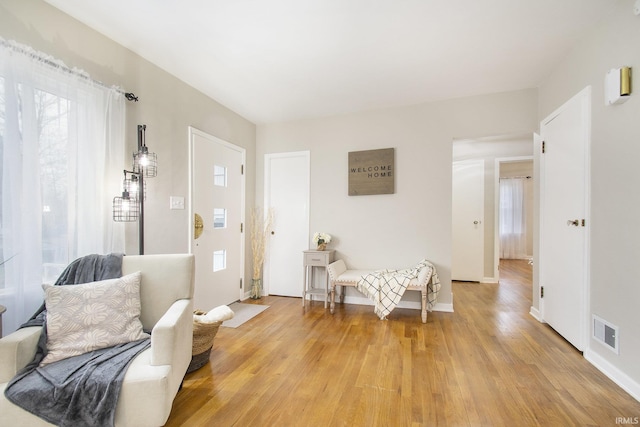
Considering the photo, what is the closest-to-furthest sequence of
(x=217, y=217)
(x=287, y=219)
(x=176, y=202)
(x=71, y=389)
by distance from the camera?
1. (x=71, y=389)
2. (x=176, y=202)
3. (x=217, y=217)
4. (x=287, y=219)

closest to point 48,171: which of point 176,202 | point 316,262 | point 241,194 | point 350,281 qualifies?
point 176,202

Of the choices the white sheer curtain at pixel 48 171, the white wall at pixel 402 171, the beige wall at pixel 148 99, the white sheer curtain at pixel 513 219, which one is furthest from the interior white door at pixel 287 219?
the white sheer curtain at pixel 513 219

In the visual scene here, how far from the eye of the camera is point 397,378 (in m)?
1.88

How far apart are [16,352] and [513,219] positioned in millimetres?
9055

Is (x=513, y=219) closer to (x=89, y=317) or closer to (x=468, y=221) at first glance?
(x=468, y=221)

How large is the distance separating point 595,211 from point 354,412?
224cm

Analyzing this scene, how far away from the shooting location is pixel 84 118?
1867mm

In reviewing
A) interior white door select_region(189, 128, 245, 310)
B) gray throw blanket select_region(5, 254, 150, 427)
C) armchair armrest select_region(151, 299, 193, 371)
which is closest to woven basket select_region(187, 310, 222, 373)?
armchair armrest select_region(151, 299, 193, 371)

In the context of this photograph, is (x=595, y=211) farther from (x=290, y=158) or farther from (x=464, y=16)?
(x=290, y=158)

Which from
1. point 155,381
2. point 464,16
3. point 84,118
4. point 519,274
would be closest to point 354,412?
point 155,381

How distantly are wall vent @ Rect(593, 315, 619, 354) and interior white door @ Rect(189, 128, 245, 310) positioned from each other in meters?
3.49

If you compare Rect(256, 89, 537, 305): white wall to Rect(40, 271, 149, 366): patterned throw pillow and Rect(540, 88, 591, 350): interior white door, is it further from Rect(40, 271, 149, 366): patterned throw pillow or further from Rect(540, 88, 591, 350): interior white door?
Rect(40, 271, 149, 366): patterned throw pillow

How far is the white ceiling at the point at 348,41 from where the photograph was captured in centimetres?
185

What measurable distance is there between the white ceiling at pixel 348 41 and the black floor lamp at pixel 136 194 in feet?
2.53
